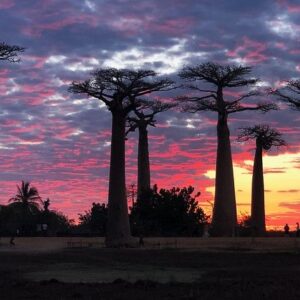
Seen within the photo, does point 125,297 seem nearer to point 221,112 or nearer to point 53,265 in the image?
point 53,265

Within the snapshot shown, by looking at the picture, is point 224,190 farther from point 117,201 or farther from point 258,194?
point 117,201

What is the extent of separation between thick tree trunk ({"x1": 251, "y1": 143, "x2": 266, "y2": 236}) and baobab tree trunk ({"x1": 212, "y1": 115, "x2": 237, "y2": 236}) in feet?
19.9

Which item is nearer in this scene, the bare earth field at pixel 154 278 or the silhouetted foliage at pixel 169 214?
the bare earth field at pixel 154 278

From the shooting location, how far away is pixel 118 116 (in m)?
46.8

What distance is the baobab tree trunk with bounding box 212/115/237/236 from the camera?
2293 inches

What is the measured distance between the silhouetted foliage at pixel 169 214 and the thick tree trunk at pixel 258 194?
660 centimetres

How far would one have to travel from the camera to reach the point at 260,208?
214 feet

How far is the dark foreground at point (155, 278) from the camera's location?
47.1 feet

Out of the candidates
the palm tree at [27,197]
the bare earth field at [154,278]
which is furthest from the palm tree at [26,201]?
the bare earth field at [154,278]

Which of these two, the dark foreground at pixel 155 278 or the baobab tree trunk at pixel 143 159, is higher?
the baobab tree trunk at pixel 143 159

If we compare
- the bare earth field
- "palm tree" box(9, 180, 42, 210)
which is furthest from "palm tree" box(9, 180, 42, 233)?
the bare earth field

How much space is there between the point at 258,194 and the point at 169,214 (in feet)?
35.4

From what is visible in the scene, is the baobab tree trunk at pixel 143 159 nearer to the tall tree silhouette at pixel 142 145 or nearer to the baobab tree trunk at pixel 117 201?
the tall tree silhouette at pixel 142 145

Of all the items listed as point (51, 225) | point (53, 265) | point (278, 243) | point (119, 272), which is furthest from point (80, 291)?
point (51, 225)
